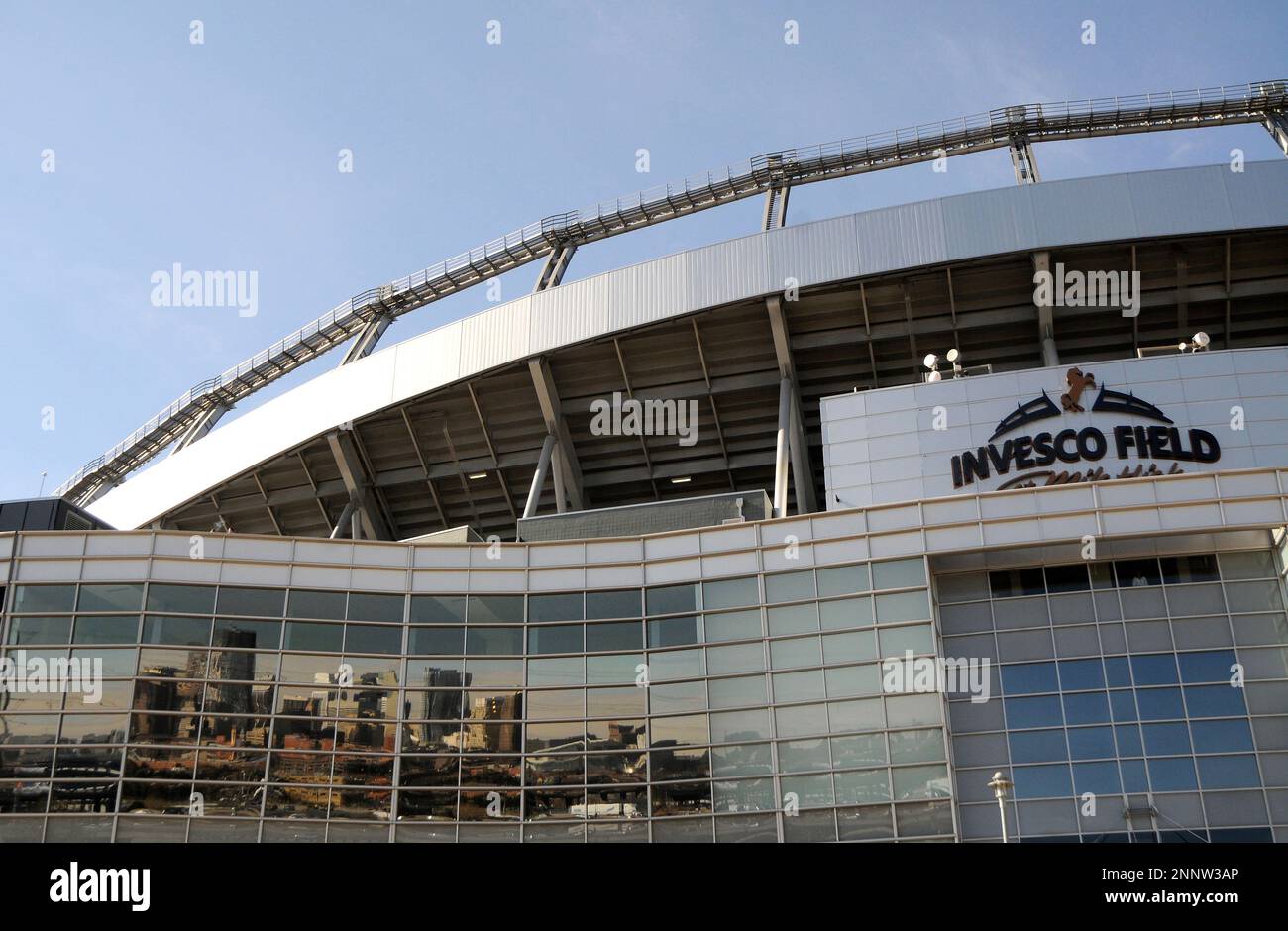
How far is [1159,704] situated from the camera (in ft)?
85.5

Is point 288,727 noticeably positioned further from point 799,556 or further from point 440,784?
point 799,556

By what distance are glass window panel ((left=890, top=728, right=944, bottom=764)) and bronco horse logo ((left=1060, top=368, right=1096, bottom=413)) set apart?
10471 millimetres

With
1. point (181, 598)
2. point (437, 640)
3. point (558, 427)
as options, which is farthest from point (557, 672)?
point (558, 427)

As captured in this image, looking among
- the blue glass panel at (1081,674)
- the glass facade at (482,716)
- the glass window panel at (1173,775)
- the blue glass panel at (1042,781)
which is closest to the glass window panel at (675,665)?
the glass facade at (482,716)

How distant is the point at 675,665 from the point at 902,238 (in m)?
18.9

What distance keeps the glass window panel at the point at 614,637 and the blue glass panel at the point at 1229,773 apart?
12.9 meters

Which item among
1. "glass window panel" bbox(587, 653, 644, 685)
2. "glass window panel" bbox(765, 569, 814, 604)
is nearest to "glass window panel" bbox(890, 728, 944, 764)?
"glass window panel" bbox(765, 569, 814, 604)

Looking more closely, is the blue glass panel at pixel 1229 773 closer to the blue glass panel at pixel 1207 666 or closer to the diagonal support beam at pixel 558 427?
the blue glass panel at pixel 1207 666

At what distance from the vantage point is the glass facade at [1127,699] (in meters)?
25.1

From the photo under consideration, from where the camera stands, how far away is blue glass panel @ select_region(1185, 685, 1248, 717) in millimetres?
25734
